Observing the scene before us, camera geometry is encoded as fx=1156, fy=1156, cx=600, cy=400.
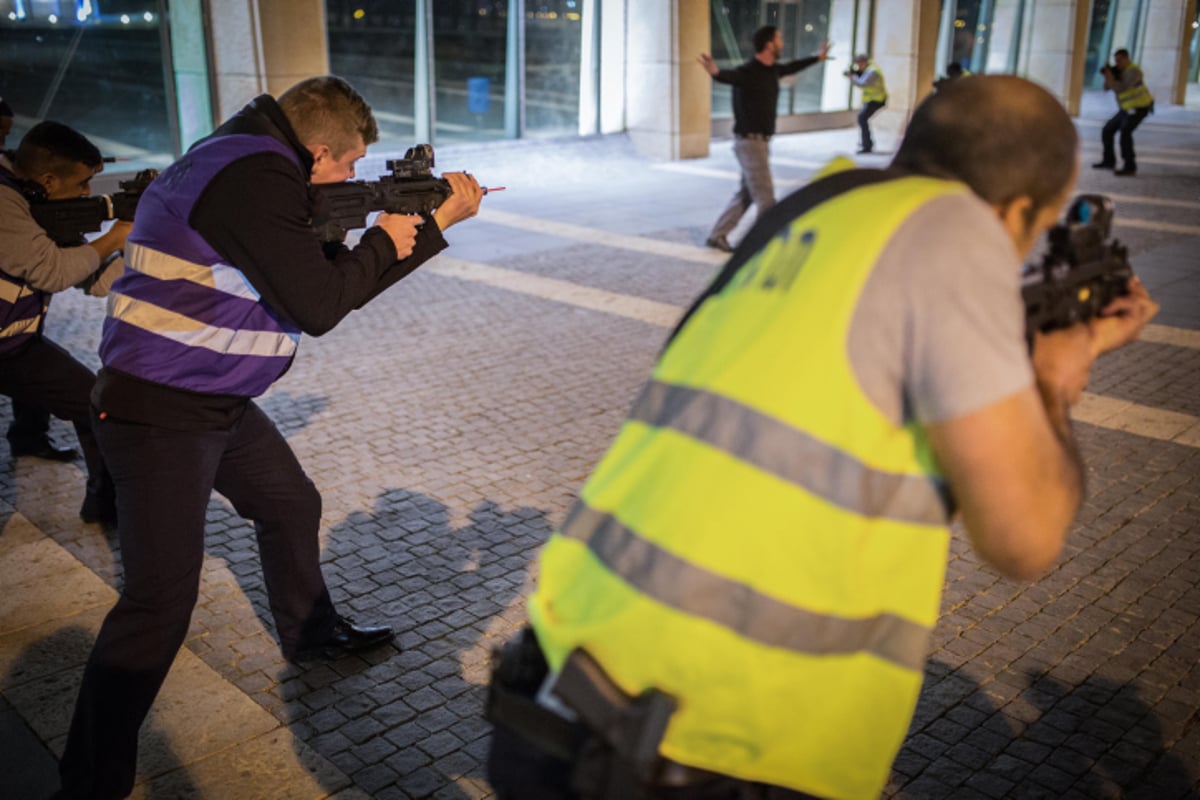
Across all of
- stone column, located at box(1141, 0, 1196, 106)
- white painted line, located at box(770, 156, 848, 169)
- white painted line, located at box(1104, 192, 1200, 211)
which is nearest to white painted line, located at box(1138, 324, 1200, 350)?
white painted line, located at box(1104, 192, 1200, 211)

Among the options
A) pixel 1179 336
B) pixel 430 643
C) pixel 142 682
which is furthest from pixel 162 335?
pixel 1179 336

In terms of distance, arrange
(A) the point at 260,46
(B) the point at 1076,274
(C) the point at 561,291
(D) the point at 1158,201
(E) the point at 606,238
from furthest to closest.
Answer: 1. (D) the point at 1158,201
2. (A) the point at 260,46
3. (E) the point at 606,238
4. (C) the point at 561,291
5. (B) the point at 1076,274

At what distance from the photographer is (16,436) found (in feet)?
19.3

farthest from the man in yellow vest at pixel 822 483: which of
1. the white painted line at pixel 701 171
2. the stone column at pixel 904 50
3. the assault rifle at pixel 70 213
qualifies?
the stone column at pixel 904 50

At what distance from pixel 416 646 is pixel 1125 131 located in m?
15.8

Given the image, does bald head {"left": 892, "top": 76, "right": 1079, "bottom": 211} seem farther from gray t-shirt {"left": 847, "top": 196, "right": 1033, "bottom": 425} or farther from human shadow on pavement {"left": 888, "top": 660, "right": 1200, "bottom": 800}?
human shadow on pavement {"left": 888, "top": 660, "right": 1200, "bottom": 800}

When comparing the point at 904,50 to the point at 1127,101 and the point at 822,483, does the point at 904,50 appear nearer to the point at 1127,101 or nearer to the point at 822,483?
the point at 1127,101

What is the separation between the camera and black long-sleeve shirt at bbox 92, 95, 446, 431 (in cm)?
295

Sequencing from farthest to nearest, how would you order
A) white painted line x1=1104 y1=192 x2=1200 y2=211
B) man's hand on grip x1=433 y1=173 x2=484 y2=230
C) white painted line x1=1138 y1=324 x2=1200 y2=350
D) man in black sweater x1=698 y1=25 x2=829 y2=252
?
white painted line x1=1104 y1=192 x2=1200 y2=211, man in black sweater x1=698 y1=25 x2=829 y2=252, white painted line x1=1138 y1=324 x2=1200 y2=350, man's hand on grip x1=433 y1=173 x2=484 y2=230

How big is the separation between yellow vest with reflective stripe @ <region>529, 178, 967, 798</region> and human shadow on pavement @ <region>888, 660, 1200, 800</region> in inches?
75.0

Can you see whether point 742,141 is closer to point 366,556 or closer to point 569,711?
point 366,556

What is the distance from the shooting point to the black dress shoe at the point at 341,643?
3959 millimetres

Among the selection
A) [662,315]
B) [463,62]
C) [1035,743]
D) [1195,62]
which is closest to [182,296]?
[1035,743]

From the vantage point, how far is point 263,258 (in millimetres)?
2951
